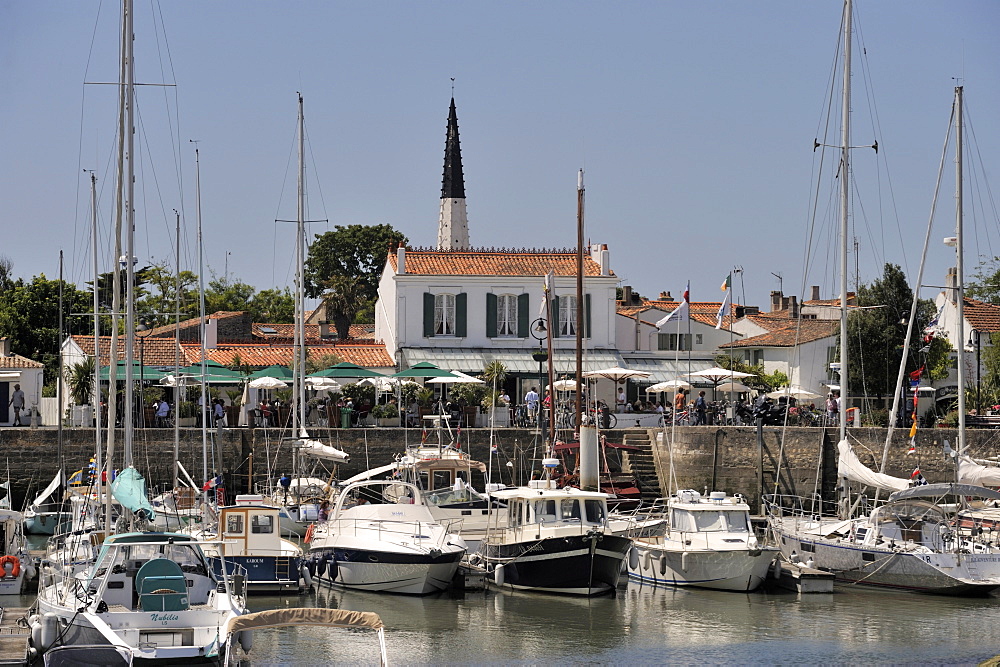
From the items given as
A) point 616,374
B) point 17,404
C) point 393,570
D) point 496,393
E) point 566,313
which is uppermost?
point 566,313

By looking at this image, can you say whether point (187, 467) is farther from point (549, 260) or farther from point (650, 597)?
point (650, 597)

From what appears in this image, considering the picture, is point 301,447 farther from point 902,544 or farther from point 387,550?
point 902,544

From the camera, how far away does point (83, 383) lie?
166 ft

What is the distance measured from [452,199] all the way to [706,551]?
185ft

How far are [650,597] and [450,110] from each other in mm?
58924

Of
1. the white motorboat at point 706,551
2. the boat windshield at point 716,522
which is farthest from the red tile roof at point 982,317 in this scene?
the white motorboat at point 706,551

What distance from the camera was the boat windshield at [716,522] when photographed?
33844mm

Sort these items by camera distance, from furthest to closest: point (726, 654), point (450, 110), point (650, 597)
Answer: point (450, 110)
point (650, 597)
point (726, 654)

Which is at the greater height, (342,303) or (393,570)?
(342,303)

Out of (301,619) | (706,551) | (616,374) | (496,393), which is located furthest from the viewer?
(496,393)

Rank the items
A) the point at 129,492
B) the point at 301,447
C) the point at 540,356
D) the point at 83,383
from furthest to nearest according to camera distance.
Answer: the point at 83,383, the point at 540,356, the point at 301,447, the point at 129,492

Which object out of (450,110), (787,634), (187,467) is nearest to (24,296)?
(187,467)

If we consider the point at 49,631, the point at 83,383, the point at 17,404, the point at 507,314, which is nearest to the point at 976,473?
the point at 49,631

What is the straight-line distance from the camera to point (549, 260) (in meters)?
58.5
